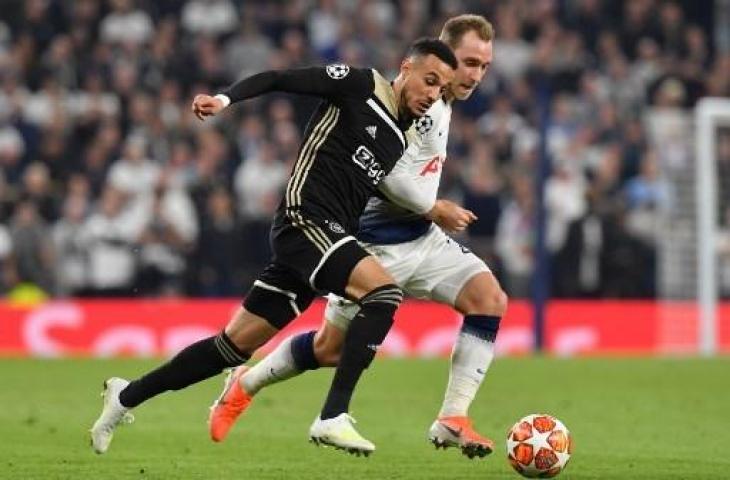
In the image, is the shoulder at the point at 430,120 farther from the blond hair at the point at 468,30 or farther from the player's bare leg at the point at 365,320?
the player's bare leg at the point at 365,320

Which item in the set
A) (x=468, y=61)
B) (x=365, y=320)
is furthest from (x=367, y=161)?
(x=468, y=61)

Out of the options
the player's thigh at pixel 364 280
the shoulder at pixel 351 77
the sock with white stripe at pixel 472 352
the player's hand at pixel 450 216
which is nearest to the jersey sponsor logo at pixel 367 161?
the shoulder at pixel 351 77

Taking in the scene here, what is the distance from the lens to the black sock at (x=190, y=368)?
346 inches

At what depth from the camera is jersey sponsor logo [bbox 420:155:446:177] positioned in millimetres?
8945

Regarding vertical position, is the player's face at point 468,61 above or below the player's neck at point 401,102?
→ above

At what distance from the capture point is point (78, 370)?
16062mm

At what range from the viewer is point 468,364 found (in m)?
9.02

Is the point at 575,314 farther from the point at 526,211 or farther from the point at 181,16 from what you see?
the point at 181,16

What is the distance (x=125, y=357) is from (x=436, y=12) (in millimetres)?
7388

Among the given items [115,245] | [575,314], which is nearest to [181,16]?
[115,245]

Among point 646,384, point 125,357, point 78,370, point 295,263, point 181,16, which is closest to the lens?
point 295,263

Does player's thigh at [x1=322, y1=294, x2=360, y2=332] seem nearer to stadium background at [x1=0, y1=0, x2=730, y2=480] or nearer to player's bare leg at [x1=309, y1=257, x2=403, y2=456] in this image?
player's bare leg at [x1=309, y1=257, x2=403, y2=456]

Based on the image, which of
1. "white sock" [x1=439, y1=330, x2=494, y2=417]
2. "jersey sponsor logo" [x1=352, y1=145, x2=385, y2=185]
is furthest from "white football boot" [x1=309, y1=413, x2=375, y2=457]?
"jersey sponsor logo" [x1=352, y1=145, x2=385, y2=185]

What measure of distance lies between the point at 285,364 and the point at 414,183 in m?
1.33
